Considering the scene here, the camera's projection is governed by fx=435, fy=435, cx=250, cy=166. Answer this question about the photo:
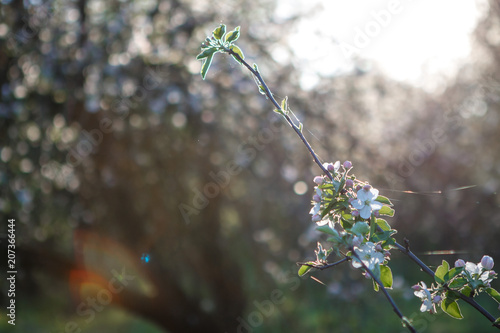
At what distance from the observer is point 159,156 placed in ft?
11.7

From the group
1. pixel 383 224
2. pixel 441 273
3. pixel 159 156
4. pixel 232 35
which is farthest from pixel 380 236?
pixel 159 156

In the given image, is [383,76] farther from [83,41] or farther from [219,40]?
[219,40]

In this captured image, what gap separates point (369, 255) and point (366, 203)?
0.37 feet

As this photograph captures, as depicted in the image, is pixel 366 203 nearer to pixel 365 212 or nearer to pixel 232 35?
pixel 365 212

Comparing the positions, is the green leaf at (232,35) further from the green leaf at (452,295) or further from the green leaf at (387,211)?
the green leaf at (452,295)

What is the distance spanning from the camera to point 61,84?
3328 mm

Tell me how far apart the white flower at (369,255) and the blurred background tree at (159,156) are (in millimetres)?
2493

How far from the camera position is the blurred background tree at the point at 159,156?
11.0 feet

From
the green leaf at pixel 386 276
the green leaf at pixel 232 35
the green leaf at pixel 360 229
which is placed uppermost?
the green leaf at pixel 232 35

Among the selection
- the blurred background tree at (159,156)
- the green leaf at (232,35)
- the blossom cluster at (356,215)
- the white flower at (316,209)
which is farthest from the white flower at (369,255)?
the blurred background tree at (159,156)

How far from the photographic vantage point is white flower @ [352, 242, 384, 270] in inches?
35.1

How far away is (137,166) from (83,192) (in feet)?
1.52

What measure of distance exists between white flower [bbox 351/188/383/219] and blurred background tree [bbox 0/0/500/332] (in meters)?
2.46

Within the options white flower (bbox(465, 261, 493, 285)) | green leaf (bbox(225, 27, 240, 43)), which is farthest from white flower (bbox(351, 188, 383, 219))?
green leaf (bbox(225, 27, 240, 43))
